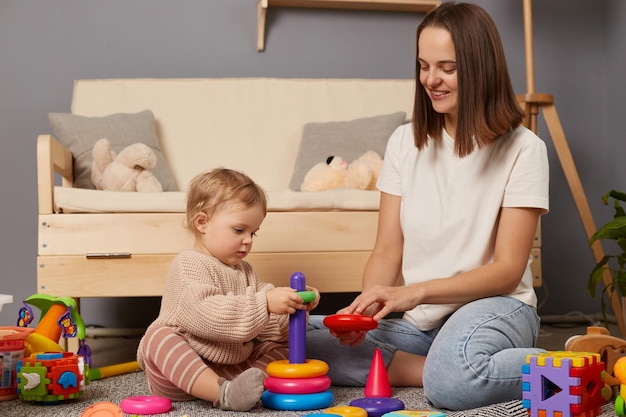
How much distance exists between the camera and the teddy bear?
2043 millimetres

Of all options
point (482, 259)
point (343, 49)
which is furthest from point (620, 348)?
point (343, 49)

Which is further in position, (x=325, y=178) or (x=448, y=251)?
(x=325, y=178)

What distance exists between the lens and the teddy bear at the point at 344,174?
80.4 inches

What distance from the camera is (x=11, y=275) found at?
2.46 m

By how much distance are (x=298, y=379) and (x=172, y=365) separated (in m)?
0.22

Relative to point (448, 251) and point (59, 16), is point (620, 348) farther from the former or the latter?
point (59, 16)

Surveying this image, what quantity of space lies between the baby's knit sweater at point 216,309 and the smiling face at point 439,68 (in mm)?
460

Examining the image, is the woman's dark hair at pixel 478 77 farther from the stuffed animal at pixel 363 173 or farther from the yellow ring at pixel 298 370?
the stuffed animal at pixel 363 173

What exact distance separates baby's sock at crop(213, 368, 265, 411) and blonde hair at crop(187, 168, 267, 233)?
32 centimetres

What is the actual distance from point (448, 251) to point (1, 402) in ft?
2.79

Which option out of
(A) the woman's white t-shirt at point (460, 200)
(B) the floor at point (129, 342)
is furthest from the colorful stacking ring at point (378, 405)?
(B) the floor at point (129, 342)

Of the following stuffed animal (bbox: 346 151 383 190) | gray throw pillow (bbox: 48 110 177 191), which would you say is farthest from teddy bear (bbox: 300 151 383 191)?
gray throw pillow (bbox: 48 110 177 191)

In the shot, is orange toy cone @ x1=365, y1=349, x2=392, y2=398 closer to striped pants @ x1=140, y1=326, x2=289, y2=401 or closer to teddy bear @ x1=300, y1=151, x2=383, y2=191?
striped pants @ x1=140, y1=326, x2=289, y2=401

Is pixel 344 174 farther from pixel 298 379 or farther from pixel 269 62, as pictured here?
pixel 298 379
